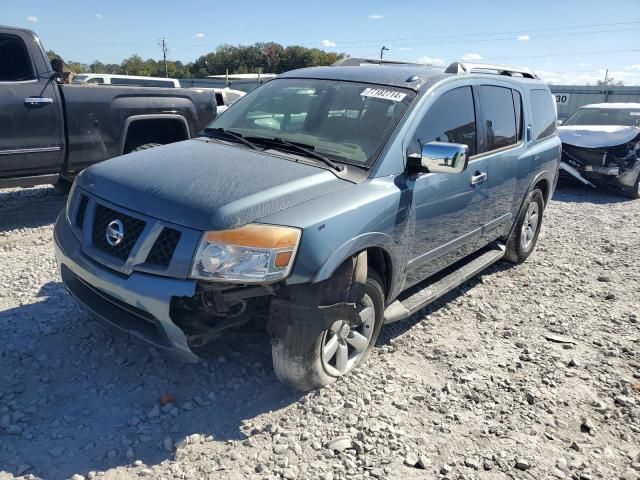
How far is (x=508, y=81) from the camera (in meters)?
4.89

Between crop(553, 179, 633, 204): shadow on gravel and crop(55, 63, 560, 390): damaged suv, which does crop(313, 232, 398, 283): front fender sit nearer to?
crop(55, 63, 560, 390): damaged suv

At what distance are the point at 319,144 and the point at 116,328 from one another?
1.68 metres

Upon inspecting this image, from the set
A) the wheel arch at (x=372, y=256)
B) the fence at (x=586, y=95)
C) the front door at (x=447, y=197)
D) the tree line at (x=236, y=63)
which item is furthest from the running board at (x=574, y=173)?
the tree line at (x=236, y=63)

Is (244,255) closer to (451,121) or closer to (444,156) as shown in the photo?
(444,156)

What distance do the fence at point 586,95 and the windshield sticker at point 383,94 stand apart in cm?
2166

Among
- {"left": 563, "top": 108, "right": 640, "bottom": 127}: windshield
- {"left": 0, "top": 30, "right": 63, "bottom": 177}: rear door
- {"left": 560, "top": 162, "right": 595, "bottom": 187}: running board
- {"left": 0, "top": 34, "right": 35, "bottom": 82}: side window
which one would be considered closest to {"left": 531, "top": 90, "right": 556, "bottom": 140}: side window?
{"left": 560, "top": 162, "right": 595, "bottom": 187}: running board

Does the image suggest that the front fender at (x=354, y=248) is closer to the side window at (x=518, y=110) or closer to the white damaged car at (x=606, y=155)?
the side window at (x=518, y=110)

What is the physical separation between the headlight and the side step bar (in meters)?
4.08

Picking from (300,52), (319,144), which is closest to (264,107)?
(319,144)

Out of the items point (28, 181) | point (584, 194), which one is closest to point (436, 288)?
point (28, 181)

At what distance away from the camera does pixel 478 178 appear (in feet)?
13.4

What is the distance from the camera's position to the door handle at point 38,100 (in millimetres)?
5551

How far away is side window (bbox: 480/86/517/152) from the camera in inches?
172

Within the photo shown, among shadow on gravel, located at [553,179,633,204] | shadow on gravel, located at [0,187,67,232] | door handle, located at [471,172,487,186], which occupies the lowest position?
shadow on gravel, located at [553,179,633,204]
